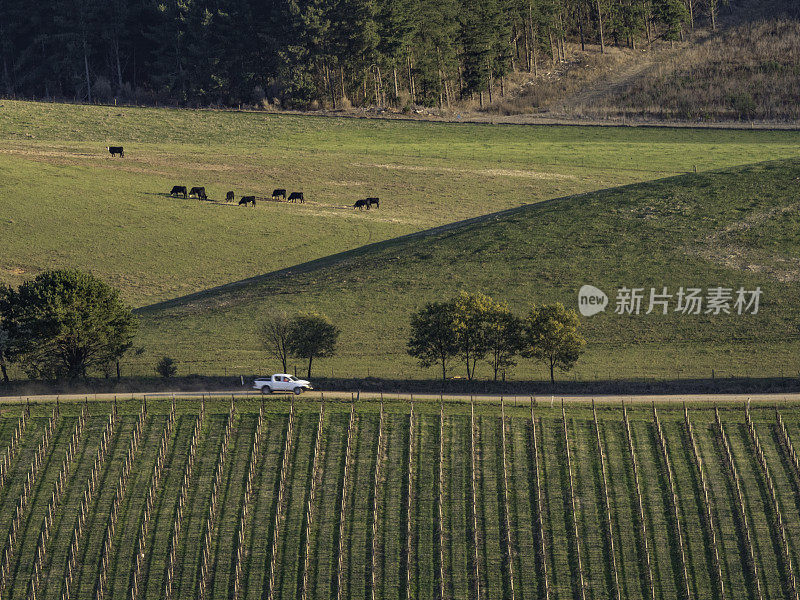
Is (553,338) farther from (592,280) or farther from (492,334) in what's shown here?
(592,280)

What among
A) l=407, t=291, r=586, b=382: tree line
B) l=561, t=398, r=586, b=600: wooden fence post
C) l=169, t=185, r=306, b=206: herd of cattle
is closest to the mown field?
→ l=561, t=398, r=586, b=600: wooden fence post

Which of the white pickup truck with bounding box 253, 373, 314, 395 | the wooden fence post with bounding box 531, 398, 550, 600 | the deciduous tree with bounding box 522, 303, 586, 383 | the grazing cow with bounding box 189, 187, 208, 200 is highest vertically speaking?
the grazing cow with bounding box 189, 187, 208, 200

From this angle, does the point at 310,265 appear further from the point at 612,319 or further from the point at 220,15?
the point at 220,15

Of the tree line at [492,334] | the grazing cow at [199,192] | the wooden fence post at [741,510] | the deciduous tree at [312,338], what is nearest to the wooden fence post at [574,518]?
the tree line at [492,334]

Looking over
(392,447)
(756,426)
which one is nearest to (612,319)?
(756,426)

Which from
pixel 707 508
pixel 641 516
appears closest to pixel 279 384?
pixel 641 516

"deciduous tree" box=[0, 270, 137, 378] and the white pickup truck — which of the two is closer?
the white pickup truck

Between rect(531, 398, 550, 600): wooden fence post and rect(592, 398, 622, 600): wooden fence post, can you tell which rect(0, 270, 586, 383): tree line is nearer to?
rect(592, 398, 622, 600): wooden fence post
